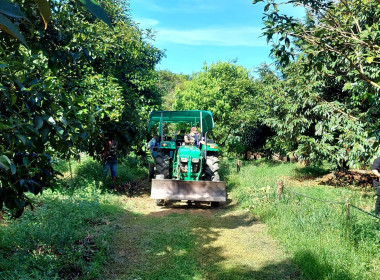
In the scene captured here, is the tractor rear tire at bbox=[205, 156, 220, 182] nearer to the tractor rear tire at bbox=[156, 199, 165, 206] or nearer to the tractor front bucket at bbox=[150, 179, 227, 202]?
the tractor front bucket at bbox=[150, 179, 227, 202]

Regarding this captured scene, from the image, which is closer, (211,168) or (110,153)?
(211,168)

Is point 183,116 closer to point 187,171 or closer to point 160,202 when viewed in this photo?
point 187,171

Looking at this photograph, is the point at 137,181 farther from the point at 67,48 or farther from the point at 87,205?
the point at 67,48

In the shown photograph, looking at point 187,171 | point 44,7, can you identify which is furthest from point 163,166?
point 44,7

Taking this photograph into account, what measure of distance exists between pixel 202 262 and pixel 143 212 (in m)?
3.48

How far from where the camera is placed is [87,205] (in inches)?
286

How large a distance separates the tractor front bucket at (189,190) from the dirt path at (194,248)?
559 mm

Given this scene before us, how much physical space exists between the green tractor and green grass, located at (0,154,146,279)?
4.56 feet

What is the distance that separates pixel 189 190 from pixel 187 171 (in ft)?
2.83

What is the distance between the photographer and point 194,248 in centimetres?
566

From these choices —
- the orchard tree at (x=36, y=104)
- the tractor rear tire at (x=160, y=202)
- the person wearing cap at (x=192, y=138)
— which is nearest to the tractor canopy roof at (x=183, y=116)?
the person wearing cap at (x=192, y=138)

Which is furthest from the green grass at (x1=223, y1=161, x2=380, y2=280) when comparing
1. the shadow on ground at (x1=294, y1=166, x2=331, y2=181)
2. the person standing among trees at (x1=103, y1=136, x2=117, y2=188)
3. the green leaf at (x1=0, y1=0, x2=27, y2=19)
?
the shadow on ground at (x1=294, y1=166, x2=331, y2=181)

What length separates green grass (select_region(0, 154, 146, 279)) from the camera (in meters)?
4.17

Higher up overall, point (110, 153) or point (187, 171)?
point (110, 153)
